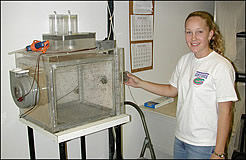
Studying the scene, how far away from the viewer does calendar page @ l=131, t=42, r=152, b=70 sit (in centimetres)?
229

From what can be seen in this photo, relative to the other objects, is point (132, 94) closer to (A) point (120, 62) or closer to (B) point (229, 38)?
(A) point (120, 62)

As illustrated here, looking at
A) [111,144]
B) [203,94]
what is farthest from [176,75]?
[111,144]

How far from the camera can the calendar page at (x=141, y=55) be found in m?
2.29

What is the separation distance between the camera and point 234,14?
2633mm

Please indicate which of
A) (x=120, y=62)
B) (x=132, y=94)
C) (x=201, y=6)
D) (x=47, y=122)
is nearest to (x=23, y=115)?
(x=47, y=122)

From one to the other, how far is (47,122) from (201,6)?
2461mm

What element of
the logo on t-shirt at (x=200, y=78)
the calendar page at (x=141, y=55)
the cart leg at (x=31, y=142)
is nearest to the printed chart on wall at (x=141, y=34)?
the calendar page at (x=141, y=55)

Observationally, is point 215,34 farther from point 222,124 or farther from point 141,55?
point 141,55

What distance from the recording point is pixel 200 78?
1587mm

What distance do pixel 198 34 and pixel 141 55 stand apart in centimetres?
83

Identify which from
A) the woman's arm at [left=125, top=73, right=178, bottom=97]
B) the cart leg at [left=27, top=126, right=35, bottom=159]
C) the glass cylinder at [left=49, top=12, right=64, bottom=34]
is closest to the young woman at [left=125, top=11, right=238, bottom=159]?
the woman's arm at [left=125, top=73, right=178, bottom=97]

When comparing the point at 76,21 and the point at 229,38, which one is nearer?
the point at 76,21

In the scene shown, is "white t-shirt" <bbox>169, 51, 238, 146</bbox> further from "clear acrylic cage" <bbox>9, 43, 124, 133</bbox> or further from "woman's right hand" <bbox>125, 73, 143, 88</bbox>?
"clear acrylic cage" <bbox>9, 43, 124, 133</bbox>

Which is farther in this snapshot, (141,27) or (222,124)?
(141,27)
